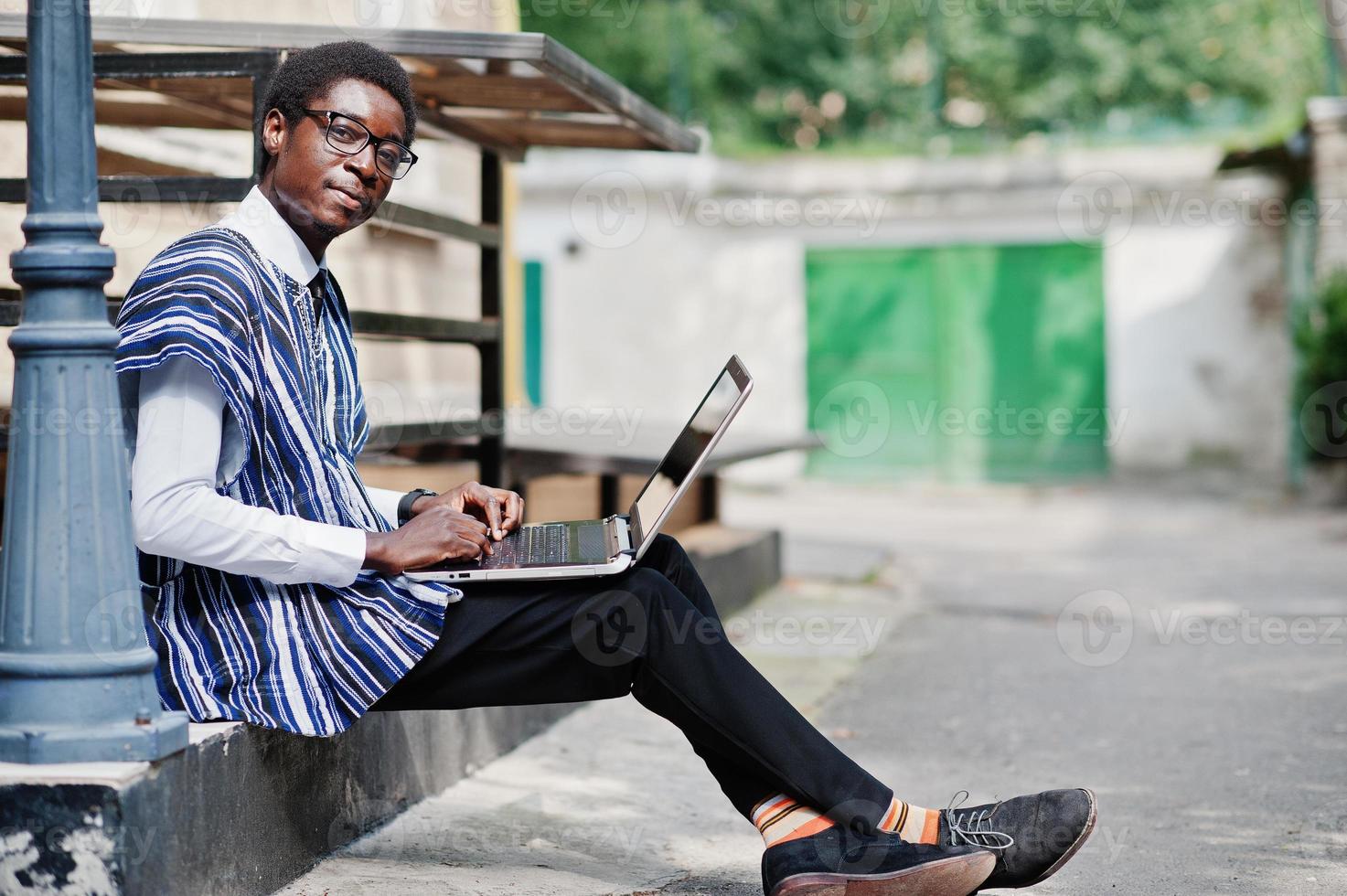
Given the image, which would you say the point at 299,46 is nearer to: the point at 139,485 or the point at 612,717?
the point at 139,485

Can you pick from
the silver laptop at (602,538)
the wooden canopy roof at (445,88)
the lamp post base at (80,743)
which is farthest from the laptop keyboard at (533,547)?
the wooden canopy roof at (445,88)

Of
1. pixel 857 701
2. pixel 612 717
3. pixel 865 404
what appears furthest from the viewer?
pixel 865 404

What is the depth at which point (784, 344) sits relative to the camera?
14.9 metres

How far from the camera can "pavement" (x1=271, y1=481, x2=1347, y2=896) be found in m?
3.33

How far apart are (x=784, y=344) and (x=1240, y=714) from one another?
1012 centimetres

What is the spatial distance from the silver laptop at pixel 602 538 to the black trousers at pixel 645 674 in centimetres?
5

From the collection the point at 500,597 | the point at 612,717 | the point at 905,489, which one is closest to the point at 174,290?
the point at 500,597

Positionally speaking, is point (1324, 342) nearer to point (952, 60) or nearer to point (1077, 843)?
point (1077, 843)

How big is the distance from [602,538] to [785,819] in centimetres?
68

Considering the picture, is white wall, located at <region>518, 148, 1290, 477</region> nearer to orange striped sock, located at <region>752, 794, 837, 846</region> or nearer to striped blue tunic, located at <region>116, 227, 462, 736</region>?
orange striped sock, located at <region>752, 794, 837, 846</region>

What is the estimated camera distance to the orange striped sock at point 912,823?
9.27 ft

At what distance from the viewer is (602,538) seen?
3.06m

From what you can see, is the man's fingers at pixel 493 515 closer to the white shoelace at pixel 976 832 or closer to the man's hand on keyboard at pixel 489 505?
the man's hand on keyboard at pixel 489 505

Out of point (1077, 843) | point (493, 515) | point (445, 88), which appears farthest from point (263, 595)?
point (445, 88)
